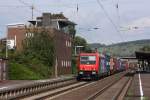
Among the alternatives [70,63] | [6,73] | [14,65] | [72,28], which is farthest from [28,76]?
[72,28]

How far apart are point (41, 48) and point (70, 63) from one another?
23151 mm

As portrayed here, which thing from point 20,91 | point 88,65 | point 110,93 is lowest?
point 110,93

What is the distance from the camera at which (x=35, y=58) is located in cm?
6781

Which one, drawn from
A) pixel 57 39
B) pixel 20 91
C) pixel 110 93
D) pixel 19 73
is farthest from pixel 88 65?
pixel 57 39

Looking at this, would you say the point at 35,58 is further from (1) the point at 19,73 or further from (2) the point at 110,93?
(2) the point at 110,93

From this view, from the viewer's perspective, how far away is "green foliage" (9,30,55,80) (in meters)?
56.2

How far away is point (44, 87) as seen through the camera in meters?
39.3

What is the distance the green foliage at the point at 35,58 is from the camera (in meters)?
56.2

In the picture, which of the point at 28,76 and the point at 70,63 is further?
the point at 70,63

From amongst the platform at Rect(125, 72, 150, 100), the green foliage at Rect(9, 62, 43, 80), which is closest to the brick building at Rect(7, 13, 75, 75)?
the green foliage at Rect(9, 62, 43, 80)

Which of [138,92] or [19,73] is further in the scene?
[19,73]

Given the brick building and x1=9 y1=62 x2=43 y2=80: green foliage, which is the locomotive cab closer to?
x1=9 y1=62 x2=43 y2=80: green foliage

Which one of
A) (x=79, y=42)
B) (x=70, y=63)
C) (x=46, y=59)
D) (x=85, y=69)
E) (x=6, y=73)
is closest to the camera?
(x=6, y=73)

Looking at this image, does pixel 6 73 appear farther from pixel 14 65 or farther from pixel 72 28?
pixel 72 28
